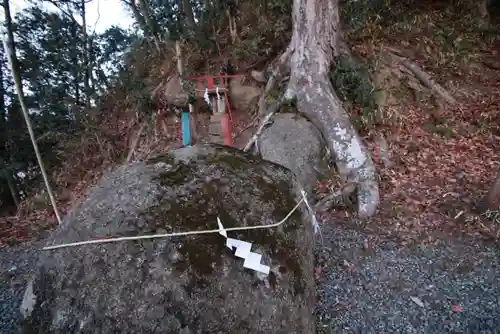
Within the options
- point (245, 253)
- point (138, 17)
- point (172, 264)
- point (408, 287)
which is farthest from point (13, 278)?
point (138, 17)

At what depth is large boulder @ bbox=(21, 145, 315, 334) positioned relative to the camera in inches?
51.6

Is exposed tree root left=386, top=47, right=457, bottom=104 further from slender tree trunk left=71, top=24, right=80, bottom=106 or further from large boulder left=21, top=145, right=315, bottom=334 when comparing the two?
slender tree trunk left=71, top=24, right=80, bottom=106

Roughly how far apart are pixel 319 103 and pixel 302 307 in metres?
3.49

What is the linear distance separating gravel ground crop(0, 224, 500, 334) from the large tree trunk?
1.34 m

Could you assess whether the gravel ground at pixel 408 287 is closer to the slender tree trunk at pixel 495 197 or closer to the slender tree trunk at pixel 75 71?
the slender tree trunk at pixel 495 197

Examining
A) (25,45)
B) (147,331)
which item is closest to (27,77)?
(25,45)

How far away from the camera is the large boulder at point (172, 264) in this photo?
131 cm

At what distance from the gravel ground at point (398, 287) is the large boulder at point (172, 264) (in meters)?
0.72

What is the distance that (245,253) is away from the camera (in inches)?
59.7

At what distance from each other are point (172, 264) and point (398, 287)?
2.13 metres

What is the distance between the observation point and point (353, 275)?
2.73m

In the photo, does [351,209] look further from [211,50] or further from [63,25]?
[63,25]

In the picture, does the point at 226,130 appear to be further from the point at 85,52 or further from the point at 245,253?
the point at 85,52

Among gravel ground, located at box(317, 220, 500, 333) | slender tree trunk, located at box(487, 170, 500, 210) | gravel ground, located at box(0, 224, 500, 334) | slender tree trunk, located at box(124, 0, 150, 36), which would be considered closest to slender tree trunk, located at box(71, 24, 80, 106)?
slender tree trunk, located at box(124, 0, 150, 36)
